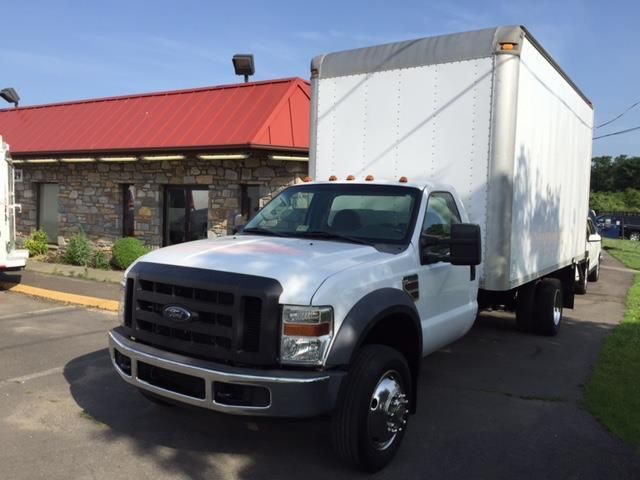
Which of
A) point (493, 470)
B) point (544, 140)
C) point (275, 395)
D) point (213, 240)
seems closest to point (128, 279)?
point (213, 240)

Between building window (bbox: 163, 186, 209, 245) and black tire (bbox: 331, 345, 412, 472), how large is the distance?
973cm

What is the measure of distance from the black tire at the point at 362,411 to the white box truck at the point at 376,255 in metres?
0.01

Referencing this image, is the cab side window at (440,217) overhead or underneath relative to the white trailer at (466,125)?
underneath

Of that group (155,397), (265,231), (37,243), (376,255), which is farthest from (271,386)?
(37,243)

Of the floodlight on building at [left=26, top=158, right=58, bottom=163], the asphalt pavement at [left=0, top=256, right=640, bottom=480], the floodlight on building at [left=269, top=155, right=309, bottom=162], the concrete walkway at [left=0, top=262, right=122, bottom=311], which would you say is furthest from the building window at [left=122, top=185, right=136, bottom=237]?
the asphalt pavement at [left=0, top=256, right=640, bottom=480]

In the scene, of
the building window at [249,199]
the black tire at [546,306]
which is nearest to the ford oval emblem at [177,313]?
the black tire at [546,306]

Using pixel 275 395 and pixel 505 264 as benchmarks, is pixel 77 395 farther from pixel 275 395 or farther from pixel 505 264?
pixel 505 264

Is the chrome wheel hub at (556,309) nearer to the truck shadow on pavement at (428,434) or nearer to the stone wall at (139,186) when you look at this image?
the truck shadow on pavement at (428,434)

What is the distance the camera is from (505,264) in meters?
5.62

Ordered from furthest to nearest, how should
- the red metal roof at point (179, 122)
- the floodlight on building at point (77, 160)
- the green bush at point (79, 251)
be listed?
the green bush at point (79, 251), the floodlight on building at point (77, 160), the red metal roof at point (179, 122)

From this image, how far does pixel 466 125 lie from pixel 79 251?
11.0m

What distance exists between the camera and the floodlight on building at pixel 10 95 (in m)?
19.0

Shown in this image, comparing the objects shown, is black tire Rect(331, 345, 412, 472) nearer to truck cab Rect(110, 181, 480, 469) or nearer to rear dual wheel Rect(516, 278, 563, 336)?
truck cab Rect(110, 181, 480, 469)

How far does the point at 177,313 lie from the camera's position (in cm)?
368
